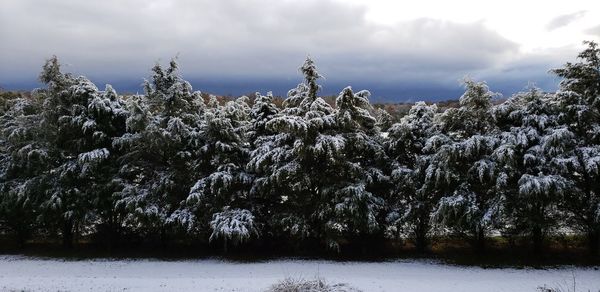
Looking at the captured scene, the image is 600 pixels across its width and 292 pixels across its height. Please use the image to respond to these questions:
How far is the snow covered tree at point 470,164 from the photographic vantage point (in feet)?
51.4

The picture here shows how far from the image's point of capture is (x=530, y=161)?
15422mm

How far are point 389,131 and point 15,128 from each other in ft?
50.8

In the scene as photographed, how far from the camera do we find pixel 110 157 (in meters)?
19.1

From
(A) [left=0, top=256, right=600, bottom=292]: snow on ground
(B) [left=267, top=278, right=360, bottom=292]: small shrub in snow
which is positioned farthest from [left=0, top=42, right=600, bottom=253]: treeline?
(B) [left=267, top=278, right=360, bottom=292]: small shrub in snow

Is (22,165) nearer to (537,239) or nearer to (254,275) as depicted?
(254,275)

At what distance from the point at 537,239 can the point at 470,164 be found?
160 inches

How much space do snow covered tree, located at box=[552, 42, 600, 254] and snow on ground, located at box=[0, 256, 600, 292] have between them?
1988mm

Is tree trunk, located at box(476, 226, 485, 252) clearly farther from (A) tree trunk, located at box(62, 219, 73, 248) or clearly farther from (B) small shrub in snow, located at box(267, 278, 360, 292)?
(A) tree trunk, located at box(62, 219, 73, 248)

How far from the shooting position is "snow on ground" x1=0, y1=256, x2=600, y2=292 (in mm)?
13414

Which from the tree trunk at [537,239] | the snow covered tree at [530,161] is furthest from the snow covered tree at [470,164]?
the tree trunk at [537,239]

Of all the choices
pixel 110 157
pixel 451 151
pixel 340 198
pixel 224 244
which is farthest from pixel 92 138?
pixel 451 151

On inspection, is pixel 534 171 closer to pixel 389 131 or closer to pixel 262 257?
pixel 389 131

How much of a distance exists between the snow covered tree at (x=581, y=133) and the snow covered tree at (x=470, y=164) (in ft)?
7.42

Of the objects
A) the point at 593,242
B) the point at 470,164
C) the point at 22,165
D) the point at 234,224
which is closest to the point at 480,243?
the point at 470,164
